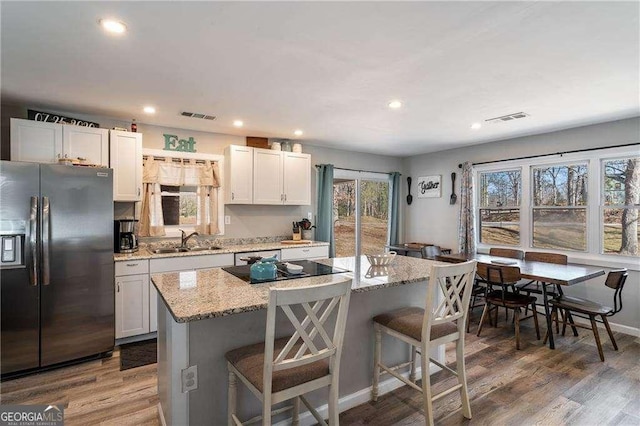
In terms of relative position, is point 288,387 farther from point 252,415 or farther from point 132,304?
point 132,304

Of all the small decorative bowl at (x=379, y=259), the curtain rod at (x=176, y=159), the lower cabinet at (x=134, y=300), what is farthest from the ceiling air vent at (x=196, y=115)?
the small decorative bowl at (x=379, y=259)

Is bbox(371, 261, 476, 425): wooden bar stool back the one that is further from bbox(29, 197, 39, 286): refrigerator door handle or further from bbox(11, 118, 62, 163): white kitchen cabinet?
bbox(11, 118, 62, 163): white kitchen cabinet

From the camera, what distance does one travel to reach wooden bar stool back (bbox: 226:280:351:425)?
1.38m

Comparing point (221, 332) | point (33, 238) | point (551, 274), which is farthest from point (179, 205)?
point (551, 274)

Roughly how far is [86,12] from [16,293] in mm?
2291

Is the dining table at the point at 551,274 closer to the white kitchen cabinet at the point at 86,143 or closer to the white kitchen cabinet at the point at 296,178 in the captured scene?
the white kitchen cabinet at the point at 296,178

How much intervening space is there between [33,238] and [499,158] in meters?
5.58

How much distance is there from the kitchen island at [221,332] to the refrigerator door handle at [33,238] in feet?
4.35

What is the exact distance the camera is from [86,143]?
3303 millimetres

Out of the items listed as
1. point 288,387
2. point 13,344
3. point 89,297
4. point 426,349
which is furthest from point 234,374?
point 13,344

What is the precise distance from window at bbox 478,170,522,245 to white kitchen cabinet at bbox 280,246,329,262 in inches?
103

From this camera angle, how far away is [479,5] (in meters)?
1.67

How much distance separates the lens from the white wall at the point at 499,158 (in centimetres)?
367

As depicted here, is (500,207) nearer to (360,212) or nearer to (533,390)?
(360,212)
